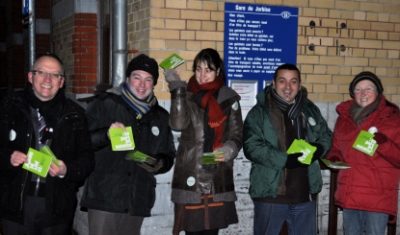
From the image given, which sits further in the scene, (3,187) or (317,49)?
(317,49)

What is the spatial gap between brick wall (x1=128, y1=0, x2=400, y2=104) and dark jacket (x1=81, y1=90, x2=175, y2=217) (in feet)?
3.45

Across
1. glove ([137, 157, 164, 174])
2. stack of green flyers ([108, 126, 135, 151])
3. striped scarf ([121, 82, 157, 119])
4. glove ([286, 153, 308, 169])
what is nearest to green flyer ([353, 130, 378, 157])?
glove ([286, 153, 308, 169])

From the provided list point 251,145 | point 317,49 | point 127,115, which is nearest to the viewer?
point 127,115

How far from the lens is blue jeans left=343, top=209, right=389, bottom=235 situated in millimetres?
3904

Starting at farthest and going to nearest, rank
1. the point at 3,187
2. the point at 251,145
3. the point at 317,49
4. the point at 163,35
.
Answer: the point at 317,49 < the point at 163,35 < the point at 251,145 < the point at 3,187

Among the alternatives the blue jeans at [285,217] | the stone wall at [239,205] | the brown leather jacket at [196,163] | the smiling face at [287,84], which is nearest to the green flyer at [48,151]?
the brown leather jacket at [196,163]

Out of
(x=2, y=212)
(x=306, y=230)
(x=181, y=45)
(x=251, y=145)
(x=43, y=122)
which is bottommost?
(x=306, y=230)

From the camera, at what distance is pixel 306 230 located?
3.97 metres

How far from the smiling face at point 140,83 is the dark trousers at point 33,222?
1012 mm

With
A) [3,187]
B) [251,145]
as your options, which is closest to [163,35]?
[251,145]

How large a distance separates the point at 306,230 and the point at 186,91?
1.55 meters

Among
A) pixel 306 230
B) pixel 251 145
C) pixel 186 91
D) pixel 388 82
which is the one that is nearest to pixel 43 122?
pixel 186 91

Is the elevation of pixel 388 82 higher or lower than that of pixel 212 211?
higher

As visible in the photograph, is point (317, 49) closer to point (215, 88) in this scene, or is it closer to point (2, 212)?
point (215, 88)
